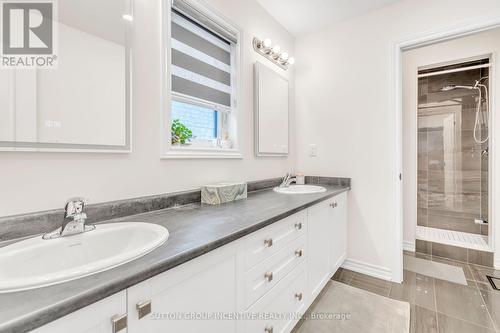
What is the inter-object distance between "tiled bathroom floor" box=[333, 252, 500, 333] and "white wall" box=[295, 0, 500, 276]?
0.21 meters

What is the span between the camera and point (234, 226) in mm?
971

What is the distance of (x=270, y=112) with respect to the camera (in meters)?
2.14

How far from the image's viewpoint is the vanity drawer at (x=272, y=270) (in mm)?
1026

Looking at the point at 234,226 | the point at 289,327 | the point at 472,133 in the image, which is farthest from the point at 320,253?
the point at 472,133

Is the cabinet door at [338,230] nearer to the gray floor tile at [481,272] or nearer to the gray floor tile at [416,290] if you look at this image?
the gray floor tile at [416,290]

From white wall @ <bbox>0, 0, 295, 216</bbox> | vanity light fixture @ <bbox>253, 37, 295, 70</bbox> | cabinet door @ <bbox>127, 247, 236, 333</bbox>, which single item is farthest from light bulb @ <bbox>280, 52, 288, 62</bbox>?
cabinet door @ <bbox>127, 247, 236, 333</bbox>

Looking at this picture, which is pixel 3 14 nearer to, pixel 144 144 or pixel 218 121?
pixel 144 144

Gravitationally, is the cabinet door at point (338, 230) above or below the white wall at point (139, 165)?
below

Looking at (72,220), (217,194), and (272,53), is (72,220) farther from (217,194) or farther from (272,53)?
(272,53)

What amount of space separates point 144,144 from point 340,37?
2.18m

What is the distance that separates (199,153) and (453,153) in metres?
3.24

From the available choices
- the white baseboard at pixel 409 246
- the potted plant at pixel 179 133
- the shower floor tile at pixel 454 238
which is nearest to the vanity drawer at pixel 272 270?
the potted plant at pixel 179 133

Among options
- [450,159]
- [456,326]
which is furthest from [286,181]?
[450,159]

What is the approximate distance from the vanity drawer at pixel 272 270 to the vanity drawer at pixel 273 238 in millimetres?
32
